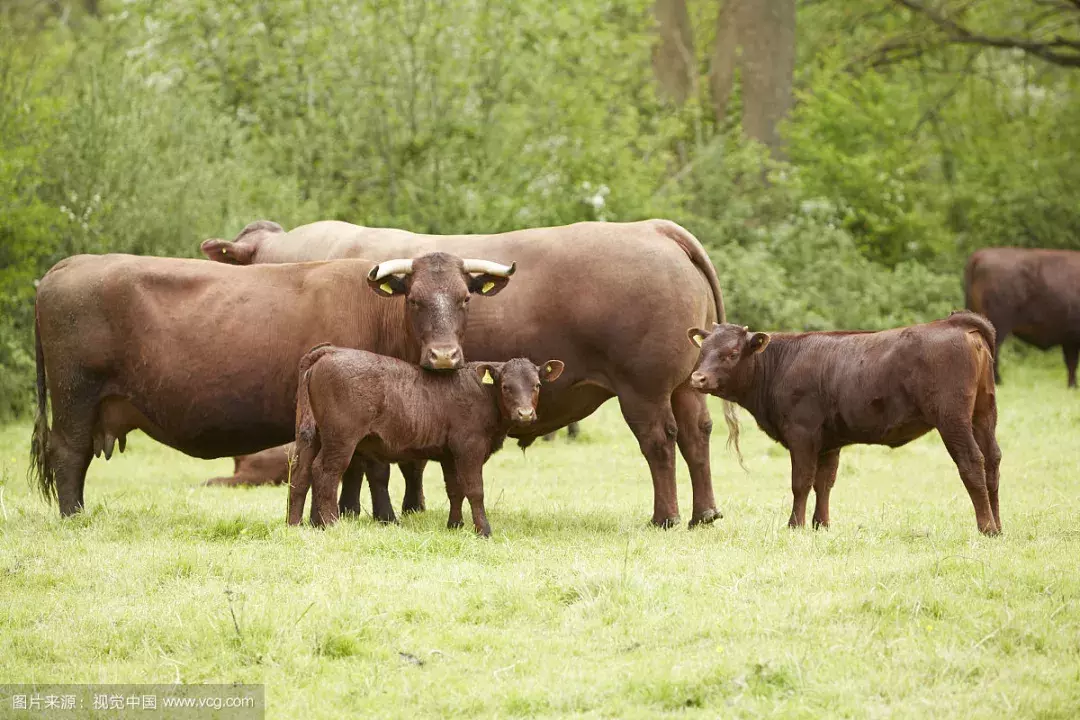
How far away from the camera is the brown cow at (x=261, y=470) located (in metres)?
13.6

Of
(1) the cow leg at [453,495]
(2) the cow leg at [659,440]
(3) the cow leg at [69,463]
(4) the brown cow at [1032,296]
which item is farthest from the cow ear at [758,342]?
(4) the brown cow at [1032,296]

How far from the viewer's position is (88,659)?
6.30 meters

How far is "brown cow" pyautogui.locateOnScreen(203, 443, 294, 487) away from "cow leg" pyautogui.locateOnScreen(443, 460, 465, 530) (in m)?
4.64

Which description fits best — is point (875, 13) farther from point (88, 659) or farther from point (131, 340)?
point (88, 659)

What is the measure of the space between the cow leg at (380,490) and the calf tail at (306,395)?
36.7 inches

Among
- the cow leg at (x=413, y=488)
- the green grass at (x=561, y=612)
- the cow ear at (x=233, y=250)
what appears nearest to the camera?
the green grass at (x=561, y=612)

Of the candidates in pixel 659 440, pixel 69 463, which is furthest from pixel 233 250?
pixel 659 440

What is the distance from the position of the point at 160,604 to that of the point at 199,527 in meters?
2.14

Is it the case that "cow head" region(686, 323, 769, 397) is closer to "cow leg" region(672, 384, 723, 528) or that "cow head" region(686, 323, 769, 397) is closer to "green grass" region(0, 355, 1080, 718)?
"cow leg" region(672, 384, 723, 528)


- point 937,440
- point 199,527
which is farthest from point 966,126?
point 199,527

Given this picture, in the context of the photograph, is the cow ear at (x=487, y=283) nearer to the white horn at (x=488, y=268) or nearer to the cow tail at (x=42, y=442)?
the white horn at (x=488, y=268)

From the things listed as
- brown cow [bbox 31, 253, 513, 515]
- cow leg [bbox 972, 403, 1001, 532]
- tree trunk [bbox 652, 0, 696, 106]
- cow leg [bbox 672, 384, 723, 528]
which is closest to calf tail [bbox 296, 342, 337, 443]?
brown cow [bbox 31, 253, 513, 515]

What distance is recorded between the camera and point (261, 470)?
1372 centimetres

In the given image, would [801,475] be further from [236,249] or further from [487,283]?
[236,249]
